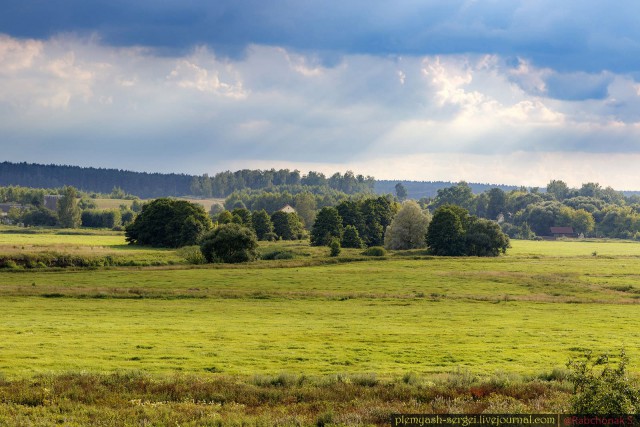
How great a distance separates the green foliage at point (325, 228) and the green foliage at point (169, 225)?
78.2 ft

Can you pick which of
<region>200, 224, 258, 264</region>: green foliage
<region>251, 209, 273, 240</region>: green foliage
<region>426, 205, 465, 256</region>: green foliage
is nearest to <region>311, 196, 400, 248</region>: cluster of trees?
<region>251, 209, 273, 240</region>: green foliage

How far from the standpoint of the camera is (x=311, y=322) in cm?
4122

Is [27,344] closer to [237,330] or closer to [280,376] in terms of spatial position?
[237,330]

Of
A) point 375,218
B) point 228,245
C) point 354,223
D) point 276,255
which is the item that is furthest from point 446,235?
point 228,245

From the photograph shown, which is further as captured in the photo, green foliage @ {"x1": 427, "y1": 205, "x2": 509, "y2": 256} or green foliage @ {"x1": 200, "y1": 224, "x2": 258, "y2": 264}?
green foliage @ {"x1": 427, "y1": 205, "x2": 509, "y2": 256}

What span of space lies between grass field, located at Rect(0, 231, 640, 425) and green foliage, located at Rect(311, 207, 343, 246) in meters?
57.1

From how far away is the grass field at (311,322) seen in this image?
26969 mm

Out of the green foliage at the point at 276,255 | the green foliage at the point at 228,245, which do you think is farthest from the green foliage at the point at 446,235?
the green foliage at the point at 228,245

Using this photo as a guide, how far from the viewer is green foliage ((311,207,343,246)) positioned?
5487 inches

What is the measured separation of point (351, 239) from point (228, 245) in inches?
1860

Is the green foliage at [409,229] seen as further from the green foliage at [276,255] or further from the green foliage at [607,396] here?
the green foliage at [607,396]

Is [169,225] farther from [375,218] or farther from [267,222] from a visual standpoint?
[375,218]

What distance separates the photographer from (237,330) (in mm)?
37156

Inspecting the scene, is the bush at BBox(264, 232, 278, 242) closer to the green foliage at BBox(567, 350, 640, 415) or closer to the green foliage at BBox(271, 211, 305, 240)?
the green foliage at BBox(271, 211, 305, 240)
